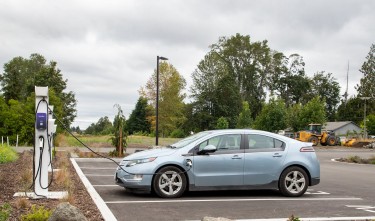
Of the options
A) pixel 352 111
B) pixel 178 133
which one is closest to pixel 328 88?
pixel 352 111

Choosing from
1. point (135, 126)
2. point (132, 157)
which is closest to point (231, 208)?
point (132, 157)

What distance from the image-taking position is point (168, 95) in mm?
79875

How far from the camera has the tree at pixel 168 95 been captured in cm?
8031

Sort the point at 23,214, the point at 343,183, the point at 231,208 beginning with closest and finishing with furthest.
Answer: the point at 23,214 < the point at 231,208 < the point at 343,183

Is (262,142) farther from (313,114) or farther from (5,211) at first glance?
(313,114)

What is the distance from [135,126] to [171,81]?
3202cm

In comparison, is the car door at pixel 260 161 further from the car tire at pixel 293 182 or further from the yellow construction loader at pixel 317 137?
the yellow construction loader at pixel 317 137

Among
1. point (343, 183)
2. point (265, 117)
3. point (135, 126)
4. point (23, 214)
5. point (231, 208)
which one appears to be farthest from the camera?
point (135, 126)

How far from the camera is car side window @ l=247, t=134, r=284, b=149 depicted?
10.9 m

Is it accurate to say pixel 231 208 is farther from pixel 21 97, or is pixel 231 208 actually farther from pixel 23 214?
pixel 21 97

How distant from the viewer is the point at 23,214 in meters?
7.26

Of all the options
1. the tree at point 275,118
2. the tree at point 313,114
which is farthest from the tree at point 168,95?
the tree at point 313,114

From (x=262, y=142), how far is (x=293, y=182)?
3.64 ft

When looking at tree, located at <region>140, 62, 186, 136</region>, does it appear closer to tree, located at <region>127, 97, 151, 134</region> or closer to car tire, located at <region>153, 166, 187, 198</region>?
tree, located at <region>127, 97, 151, 134</region>
